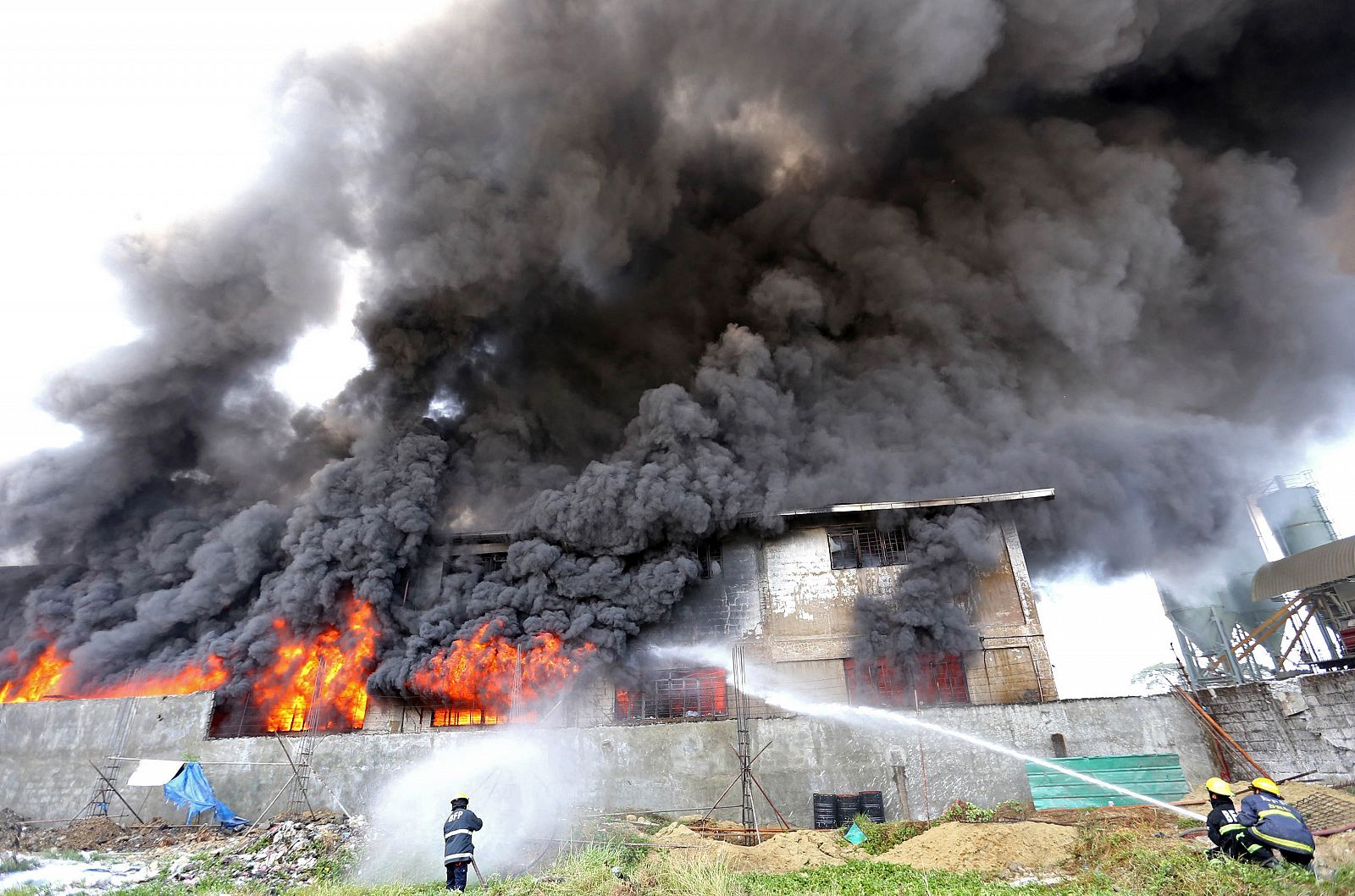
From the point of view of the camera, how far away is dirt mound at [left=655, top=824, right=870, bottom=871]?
35.5 feet

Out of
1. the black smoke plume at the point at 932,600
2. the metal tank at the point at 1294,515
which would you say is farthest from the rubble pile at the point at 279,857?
the metal tank at the point at 1294,515

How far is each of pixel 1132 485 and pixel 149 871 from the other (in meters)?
27.2

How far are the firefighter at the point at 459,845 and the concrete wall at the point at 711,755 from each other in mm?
7665

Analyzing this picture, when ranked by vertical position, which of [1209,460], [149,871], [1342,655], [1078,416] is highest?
[1078,416]

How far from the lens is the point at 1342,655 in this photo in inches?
690

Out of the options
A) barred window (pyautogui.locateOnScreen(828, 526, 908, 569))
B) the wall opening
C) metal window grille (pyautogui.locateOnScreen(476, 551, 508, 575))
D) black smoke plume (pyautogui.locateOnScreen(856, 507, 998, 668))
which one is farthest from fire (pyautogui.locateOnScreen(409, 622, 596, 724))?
black smoke plume (pyautogui.locateOnScreen(856, 507, 998, 668))

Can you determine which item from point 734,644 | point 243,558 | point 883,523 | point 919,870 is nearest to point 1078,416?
point 883,523

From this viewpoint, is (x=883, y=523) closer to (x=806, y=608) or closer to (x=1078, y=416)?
(x=806, y=608)

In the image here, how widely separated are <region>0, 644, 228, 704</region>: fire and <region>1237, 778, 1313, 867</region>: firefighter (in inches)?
1014

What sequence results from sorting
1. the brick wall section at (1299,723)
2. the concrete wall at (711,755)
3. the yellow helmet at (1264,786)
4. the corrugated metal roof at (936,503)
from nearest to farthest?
the yellow helmet at (1264,786) → the brick wall section at (1299,723) → the concrete wall at (711,755) → the corrugated metal roof at (936,503)

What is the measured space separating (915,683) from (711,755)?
7.04 meters

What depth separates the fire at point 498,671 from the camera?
2192 centimetres

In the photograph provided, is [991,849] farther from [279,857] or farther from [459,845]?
[279,857]

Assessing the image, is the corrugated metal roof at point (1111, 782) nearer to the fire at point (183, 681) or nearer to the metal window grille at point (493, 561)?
the metal window grille at point (493, 561)
